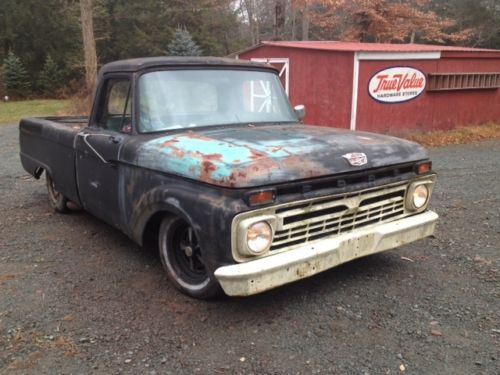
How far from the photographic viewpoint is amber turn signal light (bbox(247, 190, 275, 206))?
9.46ft

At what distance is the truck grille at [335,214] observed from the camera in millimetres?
3088

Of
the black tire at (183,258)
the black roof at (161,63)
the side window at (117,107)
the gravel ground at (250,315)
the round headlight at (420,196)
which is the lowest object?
the gravel ground at (250,315)

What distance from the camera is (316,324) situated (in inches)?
125

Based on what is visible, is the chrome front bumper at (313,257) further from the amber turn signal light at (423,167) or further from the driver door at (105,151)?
the driver door at (105,151)

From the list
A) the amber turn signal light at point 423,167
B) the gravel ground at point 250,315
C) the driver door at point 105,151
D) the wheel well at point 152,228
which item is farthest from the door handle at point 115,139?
the amber turn signal light at point 423,167

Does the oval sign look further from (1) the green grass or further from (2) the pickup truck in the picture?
(1) the green grass

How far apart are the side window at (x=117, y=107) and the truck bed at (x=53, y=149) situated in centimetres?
44

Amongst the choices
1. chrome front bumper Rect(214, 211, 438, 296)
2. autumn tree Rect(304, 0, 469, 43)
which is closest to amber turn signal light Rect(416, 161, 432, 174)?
chrome front bumper Rect(214, 211, 438, 296)

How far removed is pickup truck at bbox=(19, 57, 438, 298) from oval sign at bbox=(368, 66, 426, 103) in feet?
23.5

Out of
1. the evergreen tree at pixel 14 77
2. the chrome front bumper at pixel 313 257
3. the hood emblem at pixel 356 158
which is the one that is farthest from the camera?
the evergreen tree at pixel 14 77

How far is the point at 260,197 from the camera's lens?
291 cm

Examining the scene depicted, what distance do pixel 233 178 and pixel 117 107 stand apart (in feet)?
6.34

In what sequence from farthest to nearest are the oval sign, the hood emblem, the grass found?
the grass < the oval sign < the hood emblem

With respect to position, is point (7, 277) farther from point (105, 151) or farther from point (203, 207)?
point (203, 207)
